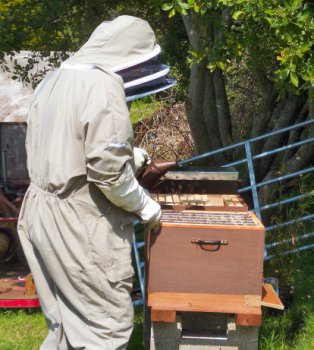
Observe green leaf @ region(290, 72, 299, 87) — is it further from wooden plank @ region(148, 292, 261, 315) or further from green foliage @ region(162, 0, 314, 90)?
wooden plank @ region(148, 292, 261, 315)

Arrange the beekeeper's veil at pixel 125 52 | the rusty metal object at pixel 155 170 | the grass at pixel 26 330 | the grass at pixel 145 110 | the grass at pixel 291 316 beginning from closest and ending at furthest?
the beekeeper's veil at pixel 125 52
the rusty metal object at pixel 155 170
the grass at pixel 291 316
the grass at pixel 26 330
the grass at pixel 145 110

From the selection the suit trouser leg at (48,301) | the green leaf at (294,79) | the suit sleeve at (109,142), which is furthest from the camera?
the green leaf at (294,79)

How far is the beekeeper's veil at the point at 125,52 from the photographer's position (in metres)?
2.99

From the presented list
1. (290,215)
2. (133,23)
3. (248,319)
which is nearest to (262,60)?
(290,215)

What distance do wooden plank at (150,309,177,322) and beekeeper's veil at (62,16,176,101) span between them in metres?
1.00

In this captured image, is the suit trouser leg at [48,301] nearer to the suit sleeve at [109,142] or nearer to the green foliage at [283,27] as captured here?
the suit sleeve at [109,142]

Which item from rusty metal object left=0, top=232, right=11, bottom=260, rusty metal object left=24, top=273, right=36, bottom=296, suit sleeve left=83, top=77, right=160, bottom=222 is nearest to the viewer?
suit sleeve left=83, top=77, right=160, bottom=222

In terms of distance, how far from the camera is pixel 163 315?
3158 mm

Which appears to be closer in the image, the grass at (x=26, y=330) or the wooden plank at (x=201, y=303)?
the wooden plank at (x=201, y=303)

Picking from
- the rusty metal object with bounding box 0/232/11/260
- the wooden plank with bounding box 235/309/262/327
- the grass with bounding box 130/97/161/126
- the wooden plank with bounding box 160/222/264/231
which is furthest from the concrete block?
the grass with bounding box 130/97/161/126

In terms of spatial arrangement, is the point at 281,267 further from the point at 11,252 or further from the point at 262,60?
the point at 11,252

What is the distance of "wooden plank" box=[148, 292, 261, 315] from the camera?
10.3 ft

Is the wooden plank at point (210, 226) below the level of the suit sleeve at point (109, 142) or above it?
below

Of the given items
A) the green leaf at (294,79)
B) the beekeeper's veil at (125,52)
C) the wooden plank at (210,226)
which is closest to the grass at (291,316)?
the wooden plank at (210,226)
